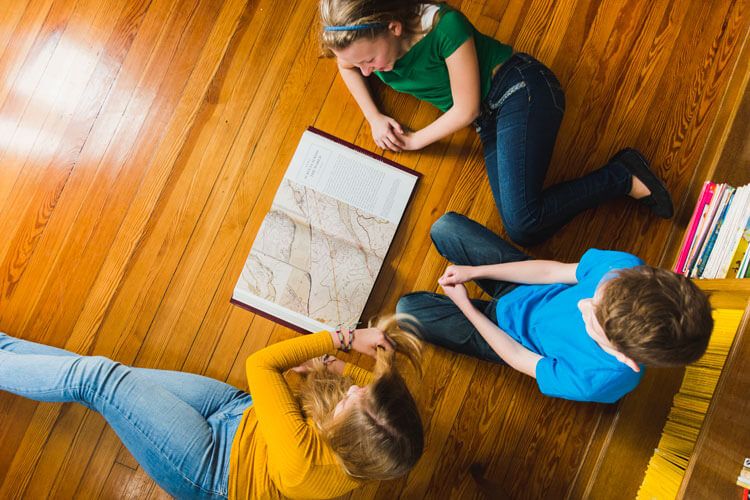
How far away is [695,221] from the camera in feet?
4.25

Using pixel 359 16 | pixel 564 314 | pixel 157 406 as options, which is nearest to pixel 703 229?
pixel 564 314

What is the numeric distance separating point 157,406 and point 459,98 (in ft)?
3.35

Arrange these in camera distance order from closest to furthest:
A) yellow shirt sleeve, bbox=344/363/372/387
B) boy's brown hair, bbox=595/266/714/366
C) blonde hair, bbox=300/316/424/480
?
1. boy's brown hair, bbox=595/266/714/366
2. blonde hair, bbox=300/316/424/480
3. yellow shirt sleeve, bbox=344/363/372/387

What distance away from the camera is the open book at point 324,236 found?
1354 millimetres

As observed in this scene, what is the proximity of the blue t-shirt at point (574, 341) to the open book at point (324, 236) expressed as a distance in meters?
0.45

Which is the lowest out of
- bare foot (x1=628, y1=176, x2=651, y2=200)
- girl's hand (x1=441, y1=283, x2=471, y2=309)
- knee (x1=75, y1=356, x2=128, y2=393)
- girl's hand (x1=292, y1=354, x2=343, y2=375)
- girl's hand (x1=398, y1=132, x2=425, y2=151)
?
knee (x1=75, y1=356, x2=128, y2=393)

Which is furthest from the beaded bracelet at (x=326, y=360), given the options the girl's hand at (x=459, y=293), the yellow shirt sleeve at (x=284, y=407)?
the girl's hand at (x=459, y=293)

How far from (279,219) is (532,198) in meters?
0.69

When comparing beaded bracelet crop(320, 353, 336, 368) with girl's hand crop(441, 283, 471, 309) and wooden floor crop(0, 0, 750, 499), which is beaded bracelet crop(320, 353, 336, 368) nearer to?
wooden floor crop(0, 0, 750, 499)

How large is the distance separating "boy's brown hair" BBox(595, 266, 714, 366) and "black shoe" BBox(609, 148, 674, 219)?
0.62 metres

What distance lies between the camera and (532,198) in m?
1.28

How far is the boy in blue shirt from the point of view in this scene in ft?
2.56

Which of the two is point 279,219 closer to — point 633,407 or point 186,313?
point 186,313

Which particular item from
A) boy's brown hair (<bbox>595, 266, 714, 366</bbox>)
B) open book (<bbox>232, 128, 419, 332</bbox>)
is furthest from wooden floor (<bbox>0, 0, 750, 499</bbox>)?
boy's brown hair (<bbox>595, 266, 714, 366</bbox>)
